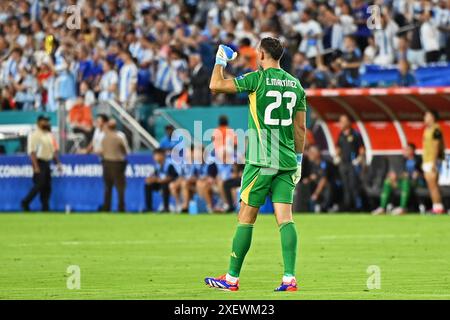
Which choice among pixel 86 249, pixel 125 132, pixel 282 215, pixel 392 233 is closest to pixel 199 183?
pixel 125 132

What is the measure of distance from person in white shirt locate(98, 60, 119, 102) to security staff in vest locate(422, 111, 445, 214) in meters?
8.51

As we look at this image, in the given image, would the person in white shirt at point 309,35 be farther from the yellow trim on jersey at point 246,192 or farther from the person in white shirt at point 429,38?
the yellow trim on jersey at point 246,192

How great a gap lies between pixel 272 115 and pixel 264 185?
0.67m

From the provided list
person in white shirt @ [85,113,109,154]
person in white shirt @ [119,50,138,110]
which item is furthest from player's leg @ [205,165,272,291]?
person in white shirt @ [119,50,138,110]

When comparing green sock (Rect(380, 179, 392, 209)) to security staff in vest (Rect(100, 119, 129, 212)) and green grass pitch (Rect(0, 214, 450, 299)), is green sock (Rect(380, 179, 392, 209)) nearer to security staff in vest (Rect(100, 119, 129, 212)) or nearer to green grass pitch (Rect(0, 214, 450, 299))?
green grass pitch (Rect(0, 214, 450, 299))

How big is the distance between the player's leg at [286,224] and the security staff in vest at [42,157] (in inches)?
748

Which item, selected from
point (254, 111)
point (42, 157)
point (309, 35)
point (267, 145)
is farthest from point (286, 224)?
point (42, 157)

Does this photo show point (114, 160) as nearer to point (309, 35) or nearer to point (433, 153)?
point (309, 35)

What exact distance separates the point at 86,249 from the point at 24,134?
14.0 metres

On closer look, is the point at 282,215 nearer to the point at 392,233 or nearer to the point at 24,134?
the point at 392,233

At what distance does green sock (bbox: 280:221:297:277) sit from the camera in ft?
38.1

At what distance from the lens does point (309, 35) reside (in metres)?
29.5

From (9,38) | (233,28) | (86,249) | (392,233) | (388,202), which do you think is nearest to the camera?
(86,249)

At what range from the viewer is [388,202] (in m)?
27.5
